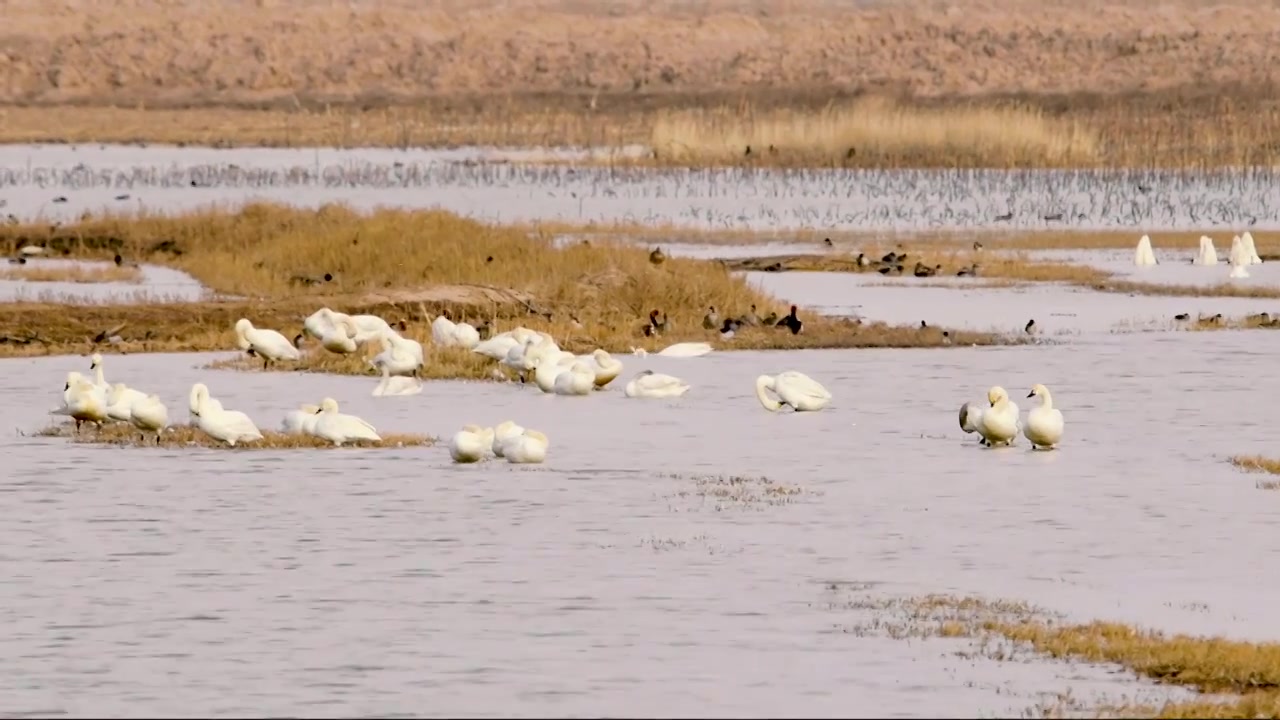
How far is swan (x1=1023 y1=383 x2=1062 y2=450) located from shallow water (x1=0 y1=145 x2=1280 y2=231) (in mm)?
27724

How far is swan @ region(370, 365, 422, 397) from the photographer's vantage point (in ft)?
70.3

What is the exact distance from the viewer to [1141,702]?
983 centimetres

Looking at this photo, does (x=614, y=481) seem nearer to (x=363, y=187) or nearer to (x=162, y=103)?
(x=363, y=187)

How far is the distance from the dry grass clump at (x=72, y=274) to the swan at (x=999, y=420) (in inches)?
698

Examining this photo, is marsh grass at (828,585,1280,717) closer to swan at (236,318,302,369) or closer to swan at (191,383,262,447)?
swan at (191,383,262,447)

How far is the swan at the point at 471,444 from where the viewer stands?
16.9m

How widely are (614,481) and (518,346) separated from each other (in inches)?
249

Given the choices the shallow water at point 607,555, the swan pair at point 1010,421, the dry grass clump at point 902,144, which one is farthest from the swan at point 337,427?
the dry grass clump at point 902,144

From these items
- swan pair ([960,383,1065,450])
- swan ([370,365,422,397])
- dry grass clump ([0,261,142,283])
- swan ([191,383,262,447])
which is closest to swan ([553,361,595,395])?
swan ([370,365,422,397])

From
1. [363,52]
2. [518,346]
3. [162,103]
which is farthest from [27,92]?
[518,346]

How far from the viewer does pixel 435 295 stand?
2839 cm

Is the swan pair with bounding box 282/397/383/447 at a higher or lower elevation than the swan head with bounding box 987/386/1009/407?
lower

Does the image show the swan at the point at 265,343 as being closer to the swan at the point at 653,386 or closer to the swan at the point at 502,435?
the swan at the point at 653,386

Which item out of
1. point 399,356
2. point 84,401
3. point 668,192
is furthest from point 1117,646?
point 668,192
